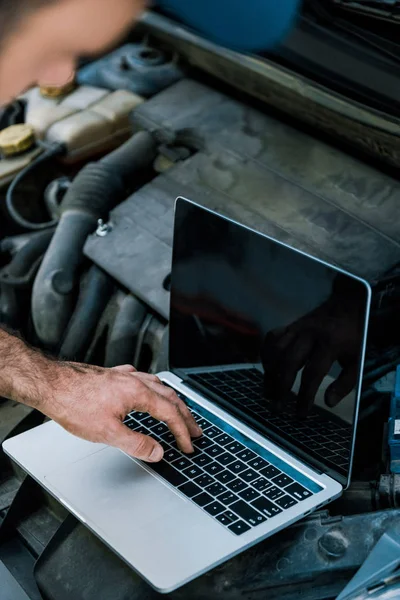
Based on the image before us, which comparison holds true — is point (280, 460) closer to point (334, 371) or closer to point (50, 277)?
point (334, 371)

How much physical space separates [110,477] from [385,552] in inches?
13.8

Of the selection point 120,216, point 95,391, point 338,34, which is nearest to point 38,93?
point 120,216

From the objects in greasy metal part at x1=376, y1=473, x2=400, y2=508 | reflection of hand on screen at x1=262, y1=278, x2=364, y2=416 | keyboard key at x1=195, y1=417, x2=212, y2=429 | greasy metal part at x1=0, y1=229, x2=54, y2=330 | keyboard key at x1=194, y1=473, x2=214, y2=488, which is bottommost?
greasy metal part at x1=0, y1=229, x2=54, y2=330

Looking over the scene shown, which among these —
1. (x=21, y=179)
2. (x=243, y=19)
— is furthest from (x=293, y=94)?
(x=21, y=179)

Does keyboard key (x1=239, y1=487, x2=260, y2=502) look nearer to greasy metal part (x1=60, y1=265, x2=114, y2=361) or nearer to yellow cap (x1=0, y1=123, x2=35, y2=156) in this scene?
greasy metal part (x1=60, y1=265, x2=114, y2=361)

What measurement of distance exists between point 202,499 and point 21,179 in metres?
1.00

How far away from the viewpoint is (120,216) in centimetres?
149

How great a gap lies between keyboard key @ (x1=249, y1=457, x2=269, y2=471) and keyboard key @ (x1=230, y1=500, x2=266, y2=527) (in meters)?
0.06

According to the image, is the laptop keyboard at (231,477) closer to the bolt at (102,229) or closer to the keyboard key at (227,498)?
the keyboard key at (227,498)

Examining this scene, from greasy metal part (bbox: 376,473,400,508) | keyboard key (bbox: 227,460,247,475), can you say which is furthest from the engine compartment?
keyboard key (bbox: 227,460,247,475)

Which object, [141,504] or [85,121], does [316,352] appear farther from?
[85,121]

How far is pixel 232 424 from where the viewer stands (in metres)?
1.07

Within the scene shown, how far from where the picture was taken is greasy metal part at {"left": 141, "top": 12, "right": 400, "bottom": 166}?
53.6 inches

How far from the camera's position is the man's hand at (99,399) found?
952 mm
